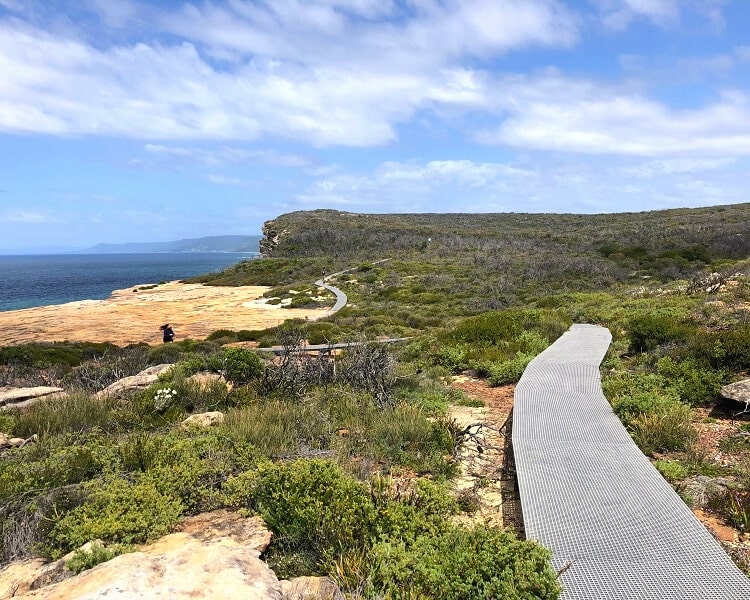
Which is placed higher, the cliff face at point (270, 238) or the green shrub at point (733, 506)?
the cliff face at point (270, 238)

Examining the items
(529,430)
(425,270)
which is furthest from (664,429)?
(425,270)

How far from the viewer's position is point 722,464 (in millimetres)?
5480

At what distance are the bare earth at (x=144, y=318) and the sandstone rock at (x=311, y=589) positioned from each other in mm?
22335

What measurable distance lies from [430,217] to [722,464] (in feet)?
340

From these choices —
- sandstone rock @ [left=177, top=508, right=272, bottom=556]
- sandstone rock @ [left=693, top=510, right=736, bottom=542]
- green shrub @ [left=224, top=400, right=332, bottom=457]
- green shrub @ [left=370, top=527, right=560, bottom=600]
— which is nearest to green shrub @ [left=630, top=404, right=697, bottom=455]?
sandstone rock @ [left=693, top=510, right=736, bottom=542]

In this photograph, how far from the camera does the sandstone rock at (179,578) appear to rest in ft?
8.70

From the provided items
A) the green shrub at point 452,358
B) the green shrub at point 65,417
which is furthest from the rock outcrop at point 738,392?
the green shrub at point 65,417

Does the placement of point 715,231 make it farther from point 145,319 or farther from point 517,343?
point 145,319

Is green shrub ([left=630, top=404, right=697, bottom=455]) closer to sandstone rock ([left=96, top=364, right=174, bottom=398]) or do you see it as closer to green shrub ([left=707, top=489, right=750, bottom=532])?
green shrub ([left=707, top=489, right=750, bottom=532])

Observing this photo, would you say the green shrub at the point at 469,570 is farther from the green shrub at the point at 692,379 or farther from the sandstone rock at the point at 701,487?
the green shrub at the point at 692,379

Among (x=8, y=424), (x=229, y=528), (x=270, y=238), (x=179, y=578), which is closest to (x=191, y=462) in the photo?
(x=229, y=528)

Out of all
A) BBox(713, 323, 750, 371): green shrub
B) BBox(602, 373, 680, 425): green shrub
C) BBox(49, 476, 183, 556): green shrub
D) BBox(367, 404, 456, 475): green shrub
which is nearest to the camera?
BBox(49, 476, 183, 556): green shrub

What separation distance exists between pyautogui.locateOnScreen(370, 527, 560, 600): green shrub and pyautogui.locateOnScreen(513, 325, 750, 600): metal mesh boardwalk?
0.26 m

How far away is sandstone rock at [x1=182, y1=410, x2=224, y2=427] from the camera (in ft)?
22.9
